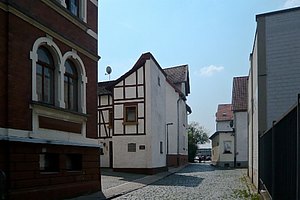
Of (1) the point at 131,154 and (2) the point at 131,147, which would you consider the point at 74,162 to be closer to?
(1) the point at 131,154

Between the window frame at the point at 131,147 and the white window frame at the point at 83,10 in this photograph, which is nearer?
the white window frame at the point at 83,10

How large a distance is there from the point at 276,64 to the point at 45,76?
344 inches

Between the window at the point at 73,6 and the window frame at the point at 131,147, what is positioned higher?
the window at the point at 73,6

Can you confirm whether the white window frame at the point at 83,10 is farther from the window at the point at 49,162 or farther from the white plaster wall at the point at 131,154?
the white plaster wall at the point at 131,154

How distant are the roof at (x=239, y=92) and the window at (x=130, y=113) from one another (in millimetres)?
14363

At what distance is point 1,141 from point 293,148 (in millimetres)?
8253

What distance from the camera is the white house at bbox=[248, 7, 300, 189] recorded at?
1580 centimetres

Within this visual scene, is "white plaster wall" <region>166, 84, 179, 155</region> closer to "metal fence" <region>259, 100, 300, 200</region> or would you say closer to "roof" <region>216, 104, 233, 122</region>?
"roof" <region>216, 104, 233, 122</region>

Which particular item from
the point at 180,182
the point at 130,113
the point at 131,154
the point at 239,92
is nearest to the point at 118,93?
the point at 130,113

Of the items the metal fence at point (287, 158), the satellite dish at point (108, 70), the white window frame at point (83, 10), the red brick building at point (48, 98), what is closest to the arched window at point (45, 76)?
the red brick building at point (48, 98)

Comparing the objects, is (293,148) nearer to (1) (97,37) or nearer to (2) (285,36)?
(2) (285,36)

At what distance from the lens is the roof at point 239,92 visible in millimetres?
41375

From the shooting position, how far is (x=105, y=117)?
34.9 meters

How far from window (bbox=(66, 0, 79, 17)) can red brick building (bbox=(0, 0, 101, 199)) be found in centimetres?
4
